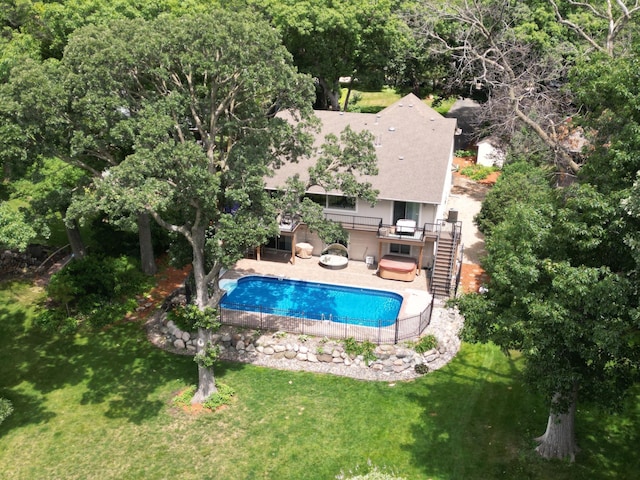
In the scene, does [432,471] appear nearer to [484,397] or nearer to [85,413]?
[484,397]

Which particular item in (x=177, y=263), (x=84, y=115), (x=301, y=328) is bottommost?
(x=301, y=328)

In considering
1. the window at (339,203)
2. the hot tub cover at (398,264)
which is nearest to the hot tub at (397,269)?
the hot tub cover at (398,264)

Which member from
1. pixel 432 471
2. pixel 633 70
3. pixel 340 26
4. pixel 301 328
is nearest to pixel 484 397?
pixel 432 471

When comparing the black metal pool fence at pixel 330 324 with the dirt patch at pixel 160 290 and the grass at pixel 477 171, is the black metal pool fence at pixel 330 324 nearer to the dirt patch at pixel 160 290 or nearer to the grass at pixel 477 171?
the dirt patch at pixel 160 290

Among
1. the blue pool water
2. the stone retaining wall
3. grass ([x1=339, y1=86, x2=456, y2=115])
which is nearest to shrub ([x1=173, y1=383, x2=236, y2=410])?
the stone retaining wall

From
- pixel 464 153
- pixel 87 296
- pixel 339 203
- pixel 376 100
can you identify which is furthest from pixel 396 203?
pixel 376 100

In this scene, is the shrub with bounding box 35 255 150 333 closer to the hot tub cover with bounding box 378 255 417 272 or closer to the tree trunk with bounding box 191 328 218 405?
the tree trunk with bounding box 191 328 218 405
